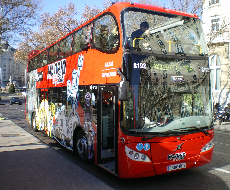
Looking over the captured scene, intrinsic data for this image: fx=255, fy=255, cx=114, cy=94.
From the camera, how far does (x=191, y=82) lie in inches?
217

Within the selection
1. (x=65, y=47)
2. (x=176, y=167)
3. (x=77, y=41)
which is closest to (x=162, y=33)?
(x=176, y=167)

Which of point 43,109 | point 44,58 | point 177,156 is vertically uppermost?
point 44,58

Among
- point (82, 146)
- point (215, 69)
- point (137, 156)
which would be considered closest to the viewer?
point (137, 156)

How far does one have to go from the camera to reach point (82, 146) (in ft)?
23.4

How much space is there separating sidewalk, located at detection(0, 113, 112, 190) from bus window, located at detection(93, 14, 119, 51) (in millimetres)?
2999

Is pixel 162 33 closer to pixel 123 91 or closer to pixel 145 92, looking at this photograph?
pixel 145 92

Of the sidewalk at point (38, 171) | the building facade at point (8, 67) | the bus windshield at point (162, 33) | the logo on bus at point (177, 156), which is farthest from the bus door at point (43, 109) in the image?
the building facade at point (8, 67)

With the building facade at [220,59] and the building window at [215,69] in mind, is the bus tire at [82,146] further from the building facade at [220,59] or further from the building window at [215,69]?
the building window at [215,69]

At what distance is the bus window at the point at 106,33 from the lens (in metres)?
5.60

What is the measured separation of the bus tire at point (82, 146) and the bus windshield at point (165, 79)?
2280mm

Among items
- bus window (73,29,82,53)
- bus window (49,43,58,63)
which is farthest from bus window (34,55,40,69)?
bus window (73,29,82,53)

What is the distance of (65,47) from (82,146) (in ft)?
11.5

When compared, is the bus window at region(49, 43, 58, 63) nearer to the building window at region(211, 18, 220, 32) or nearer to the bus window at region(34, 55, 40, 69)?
the bus window at region(34, 55, 40, 69)

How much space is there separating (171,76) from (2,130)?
1035 centimetres
